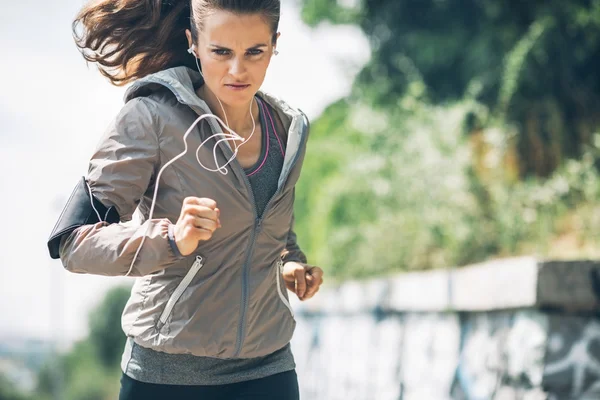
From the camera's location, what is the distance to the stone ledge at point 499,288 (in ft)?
15.4

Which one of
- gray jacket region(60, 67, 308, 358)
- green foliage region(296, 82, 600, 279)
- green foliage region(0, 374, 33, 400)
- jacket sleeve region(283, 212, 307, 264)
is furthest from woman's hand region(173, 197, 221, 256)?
green foliage region(0, 374, 33, 400)

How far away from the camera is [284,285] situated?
3166mm

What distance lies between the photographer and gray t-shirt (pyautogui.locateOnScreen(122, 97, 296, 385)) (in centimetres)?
290

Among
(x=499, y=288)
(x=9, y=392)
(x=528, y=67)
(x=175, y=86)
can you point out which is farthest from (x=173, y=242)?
(x=9, y=392)

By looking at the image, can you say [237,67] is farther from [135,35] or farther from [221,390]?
[221,390]

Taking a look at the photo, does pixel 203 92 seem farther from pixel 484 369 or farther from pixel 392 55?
pixel 392 55

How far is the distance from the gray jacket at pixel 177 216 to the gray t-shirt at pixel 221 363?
0.16ft

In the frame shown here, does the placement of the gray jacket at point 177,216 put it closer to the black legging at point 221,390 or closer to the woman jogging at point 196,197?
the woman jogging at point 196,197

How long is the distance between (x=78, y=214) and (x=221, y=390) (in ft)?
2.42

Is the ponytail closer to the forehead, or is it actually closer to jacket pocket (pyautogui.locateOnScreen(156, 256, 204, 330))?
the forehead

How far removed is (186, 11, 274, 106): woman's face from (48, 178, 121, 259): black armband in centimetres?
51

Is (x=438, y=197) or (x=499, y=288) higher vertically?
(x=438, y=197)

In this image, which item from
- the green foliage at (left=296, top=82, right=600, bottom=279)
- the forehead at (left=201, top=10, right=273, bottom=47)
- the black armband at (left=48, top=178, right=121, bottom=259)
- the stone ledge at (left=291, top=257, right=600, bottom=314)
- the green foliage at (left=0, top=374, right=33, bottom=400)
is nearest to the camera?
the black armband at (left=48, top=178, right=121, bottom=259)

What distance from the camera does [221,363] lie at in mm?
2947
